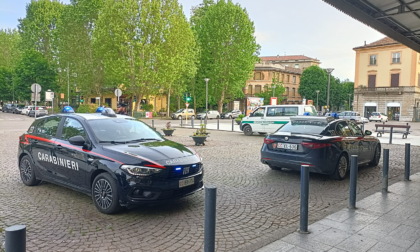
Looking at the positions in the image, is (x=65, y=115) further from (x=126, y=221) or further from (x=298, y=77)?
(x=298, y=77)

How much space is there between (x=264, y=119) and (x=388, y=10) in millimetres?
11528

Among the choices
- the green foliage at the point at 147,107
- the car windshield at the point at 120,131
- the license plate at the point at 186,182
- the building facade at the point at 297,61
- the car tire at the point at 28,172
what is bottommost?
the car tire at the point at 28,172

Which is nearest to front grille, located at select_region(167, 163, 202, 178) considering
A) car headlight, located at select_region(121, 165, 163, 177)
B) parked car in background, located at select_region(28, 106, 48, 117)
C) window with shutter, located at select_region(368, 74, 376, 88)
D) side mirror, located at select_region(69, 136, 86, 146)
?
car headlight, located at select_region(121, 165, 163, 177)

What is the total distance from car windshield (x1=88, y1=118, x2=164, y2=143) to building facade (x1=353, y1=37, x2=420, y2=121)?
5867 centimetres

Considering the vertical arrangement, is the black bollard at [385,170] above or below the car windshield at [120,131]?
below

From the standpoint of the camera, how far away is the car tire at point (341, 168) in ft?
25.3

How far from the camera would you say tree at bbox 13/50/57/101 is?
48750mm

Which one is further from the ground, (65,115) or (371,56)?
(371,56)

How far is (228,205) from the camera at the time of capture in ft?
19.0

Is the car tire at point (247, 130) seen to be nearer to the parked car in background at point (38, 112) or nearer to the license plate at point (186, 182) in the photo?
the license plate at point (186, 182)

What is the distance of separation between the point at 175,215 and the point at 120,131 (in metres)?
1.90

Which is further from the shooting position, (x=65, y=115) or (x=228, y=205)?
(x=65, y=115)

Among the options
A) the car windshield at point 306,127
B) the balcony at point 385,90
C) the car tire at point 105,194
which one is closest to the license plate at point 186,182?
the car tire at point 105,194

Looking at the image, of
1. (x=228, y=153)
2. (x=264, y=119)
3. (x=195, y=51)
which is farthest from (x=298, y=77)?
(x=228, y=153)
